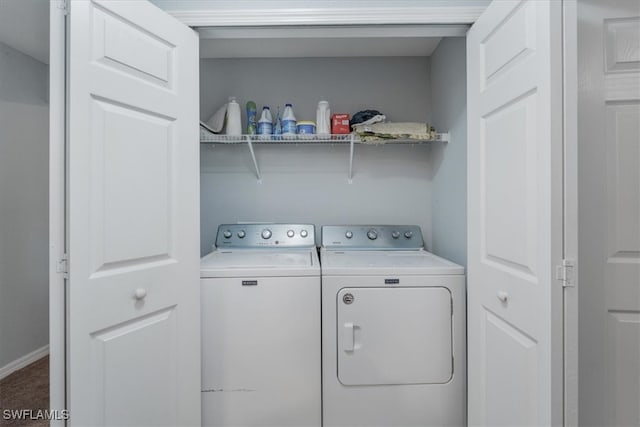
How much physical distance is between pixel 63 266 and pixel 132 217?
27 centimetres

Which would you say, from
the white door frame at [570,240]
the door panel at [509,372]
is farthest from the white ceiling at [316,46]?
the door panel at [509,372]

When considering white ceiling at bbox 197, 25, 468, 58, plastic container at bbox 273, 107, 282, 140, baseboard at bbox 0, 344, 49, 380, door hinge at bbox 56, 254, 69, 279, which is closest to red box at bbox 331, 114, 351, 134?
plastic container at bbox 273, 107, 282, 140

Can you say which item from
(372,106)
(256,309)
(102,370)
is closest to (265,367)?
(256,309)

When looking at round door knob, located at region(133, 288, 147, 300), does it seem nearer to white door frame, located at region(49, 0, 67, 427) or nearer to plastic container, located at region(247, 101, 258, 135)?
white door frame, located at region(49, 0, 67, 427)

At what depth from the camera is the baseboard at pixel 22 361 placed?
1.80 metres

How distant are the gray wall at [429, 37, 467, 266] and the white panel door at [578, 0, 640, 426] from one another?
0.70 m

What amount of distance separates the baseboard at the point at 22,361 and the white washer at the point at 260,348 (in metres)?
1.26

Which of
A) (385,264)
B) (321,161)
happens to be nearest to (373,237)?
(385,264)

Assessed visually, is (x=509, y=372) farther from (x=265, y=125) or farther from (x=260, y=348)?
(x=265, y=125)

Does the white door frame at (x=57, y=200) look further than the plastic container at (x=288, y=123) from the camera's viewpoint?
No

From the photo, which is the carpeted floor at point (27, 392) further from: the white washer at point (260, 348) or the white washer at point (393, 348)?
the white washer at point (393, 348)

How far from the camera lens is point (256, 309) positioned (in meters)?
1.54

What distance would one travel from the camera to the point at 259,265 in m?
1.61

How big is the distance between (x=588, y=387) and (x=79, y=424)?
1.87 metres
